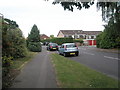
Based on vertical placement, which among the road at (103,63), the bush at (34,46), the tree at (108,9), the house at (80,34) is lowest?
the road at (103,63)

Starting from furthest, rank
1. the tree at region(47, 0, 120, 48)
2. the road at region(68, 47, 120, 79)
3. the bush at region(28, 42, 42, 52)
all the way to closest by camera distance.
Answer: the bush at region(28, 42, 42, 52) → the road at region(68, 47, 120, 79) → the tree at region(47, 0, 120, 48)

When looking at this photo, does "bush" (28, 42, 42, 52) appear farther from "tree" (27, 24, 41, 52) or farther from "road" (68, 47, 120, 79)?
"road" (68, 47, 120, 79)

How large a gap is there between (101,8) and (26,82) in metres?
3.78

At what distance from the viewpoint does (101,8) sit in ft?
14.2

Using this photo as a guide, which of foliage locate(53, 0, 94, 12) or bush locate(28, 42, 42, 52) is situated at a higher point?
foliage locate(53, 0, 94, 12)

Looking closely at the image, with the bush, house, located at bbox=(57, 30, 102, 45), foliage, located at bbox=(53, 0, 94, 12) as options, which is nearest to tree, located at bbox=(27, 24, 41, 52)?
the bush

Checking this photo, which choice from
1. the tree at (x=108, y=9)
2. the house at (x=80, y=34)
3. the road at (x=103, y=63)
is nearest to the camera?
the tree at (x=108, y=9)

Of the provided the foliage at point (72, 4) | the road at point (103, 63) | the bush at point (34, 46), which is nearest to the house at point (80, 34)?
the bush at point (34, 46)

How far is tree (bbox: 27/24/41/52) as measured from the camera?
24672 mm

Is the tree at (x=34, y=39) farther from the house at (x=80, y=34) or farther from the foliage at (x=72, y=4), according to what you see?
the house at (x=80, y=34)

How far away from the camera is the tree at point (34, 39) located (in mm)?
24672

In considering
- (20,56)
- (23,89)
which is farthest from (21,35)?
(23,89)

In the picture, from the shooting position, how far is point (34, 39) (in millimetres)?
24875

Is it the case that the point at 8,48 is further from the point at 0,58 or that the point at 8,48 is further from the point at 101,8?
the point at 101,8
